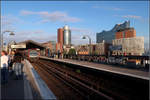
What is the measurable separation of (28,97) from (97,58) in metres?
22.4

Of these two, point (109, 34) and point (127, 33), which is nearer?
point (127, 33)

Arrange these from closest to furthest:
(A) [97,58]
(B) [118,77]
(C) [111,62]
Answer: (B) [118,77] < (C) [111,62] < (A) [97,58]

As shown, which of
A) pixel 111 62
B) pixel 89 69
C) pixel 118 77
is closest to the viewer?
pixel 118 77

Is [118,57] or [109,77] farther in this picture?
[118,57]

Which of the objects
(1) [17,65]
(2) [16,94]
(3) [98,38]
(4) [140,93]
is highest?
(3) [98,38]

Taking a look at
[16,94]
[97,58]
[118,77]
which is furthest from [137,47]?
[16,94]

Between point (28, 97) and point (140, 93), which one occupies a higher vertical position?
point (28, 97)

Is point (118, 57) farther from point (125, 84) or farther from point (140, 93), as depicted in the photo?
point (140, 93)

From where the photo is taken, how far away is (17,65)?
10297mm

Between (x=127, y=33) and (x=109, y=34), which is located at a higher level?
(x=109, y=34)

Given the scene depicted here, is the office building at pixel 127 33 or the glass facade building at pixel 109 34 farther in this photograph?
the glass facade building at pixel 109 34

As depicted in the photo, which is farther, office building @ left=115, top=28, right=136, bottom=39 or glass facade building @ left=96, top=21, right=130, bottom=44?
glass facade building @ left=96, top=21, right=130, bottom=44

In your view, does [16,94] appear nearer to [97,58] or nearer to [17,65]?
[17,65]

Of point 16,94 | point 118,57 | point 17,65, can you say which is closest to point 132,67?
point 118,57
